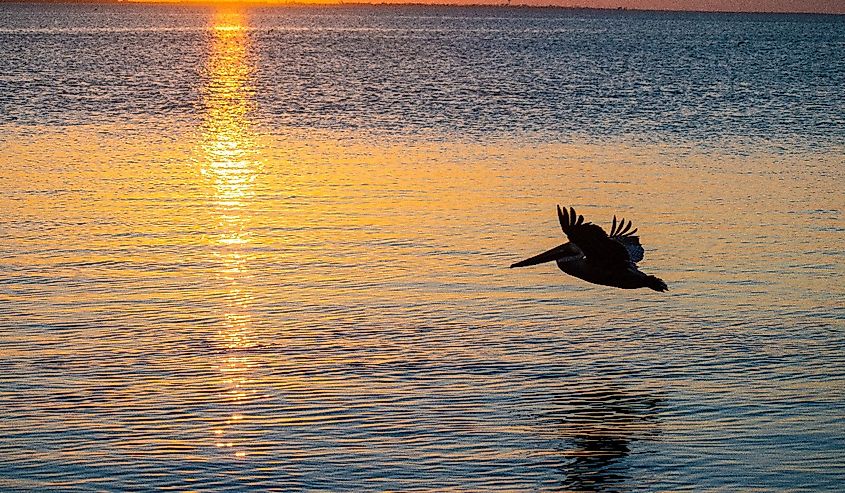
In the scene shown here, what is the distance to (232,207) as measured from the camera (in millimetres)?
21234

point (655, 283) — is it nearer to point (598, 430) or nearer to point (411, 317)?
point (598, 430)

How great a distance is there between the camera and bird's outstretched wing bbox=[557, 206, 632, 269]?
37.9 ft

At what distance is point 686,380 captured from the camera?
12.3 m

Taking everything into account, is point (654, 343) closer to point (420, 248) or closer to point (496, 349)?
point (496, 349)

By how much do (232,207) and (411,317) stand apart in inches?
295

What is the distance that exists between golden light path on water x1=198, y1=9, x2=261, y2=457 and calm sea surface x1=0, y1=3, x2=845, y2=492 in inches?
2.6

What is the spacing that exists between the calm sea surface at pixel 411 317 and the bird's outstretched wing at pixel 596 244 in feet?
3.02

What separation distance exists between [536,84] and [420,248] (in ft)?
121

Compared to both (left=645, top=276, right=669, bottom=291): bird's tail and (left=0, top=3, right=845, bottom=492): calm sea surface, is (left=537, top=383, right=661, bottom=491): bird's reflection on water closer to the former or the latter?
(left=0, top=3, right=845, bottom=492): calm sea surface

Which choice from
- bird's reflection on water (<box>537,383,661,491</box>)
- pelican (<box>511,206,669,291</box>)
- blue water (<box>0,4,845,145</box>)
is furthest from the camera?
blue water (<box>0,4,845,145</box>)

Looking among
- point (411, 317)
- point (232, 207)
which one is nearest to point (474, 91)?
point (232, 207)

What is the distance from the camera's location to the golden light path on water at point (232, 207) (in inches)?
486

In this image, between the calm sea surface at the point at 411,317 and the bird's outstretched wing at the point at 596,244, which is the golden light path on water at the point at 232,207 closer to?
the calm sea surface at the point at 411,317

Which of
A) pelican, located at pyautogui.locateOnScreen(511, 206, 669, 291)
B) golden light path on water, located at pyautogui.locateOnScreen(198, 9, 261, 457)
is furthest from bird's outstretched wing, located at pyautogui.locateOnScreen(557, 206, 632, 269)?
golden light path on water, located at pyautogui.locateOnScreen(198, 9, 261, 457)
